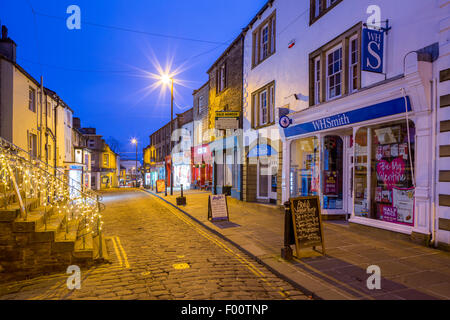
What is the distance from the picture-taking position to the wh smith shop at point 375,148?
661 centimetres

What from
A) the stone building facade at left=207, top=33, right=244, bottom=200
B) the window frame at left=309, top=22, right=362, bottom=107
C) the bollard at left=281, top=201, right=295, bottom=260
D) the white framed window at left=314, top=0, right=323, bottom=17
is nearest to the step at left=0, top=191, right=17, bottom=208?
Result: the bollard at left=281, top=201, right=295, bottom=260

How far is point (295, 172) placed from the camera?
12.3 meters

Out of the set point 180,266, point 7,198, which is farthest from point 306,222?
point 7,198

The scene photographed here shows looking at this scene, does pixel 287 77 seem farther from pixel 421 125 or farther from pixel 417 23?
pixel 421 125

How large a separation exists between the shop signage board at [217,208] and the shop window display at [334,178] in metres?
3.77

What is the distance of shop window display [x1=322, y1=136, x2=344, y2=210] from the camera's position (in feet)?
33.9

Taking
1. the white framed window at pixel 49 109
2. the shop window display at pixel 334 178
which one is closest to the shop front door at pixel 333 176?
the shop window display at pixel 334 178

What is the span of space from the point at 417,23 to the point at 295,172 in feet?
22.7

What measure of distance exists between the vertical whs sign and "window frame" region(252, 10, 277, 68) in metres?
6.55

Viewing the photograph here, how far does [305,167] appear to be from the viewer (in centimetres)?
1180

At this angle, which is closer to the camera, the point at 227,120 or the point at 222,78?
the point at 227,120

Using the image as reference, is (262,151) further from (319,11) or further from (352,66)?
(319,11)

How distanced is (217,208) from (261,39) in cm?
986

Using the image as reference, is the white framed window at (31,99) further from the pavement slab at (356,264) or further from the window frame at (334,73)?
the window frame at (334,73)
